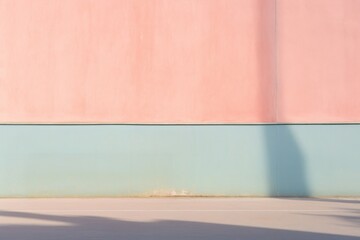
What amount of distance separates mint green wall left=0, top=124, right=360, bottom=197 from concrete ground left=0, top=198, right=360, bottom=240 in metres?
0.38

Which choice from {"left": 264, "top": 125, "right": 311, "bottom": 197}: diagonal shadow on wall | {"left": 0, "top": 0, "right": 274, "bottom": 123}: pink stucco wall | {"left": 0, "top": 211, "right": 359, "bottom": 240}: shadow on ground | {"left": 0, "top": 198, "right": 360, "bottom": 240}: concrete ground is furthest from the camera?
{"left": 264, "top": 125, "right": 311, "bottom": 197}: diagonal shadow on wall

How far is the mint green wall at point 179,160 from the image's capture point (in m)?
17.3

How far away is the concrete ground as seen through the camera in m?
12.2

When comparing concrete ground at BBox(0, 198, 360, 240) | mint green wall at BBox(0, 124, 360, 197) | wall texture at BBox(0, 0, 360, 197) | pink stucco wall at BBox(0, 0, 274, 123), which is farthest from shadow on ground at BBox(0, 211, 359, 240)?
pink stucco wall at BBox(0, 0, 274, 123)

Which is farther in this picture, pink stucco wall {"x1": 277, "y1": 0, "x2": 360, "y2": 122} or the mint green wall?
pink stucco wall {"x1": 277, "y1": 0, "x2": 360, "y2": 122}

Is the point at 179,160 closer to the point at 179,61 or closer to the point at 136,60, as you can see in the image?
the point at 179,61

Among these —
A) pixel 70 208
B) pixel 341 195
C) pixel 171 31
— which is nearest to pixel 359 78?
pixel 341 195

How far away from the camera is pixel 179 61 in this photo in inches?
686

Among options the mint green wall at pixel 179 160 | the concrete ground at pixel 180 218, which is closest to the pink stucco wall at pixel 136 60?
the mint green wall at pixel 179 160

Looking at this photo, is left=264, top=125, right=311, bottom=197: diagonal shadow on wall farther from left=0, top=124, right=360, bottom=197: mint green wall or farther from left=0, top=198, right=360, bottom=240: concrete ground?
left=0, top=198, right=360, bottom=240: concrete ground

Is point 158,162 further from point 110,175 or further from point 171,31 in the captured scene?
point 171,31

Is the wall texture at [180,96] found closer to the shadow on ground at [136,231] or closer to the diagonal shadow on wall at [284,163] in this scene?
the diagonal shadow on wall at [284,163]

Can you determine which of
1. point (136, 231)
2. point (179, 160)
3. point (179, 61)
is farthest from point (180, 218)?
point (179, 61)

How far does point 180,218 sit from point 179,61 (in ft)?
14.4
